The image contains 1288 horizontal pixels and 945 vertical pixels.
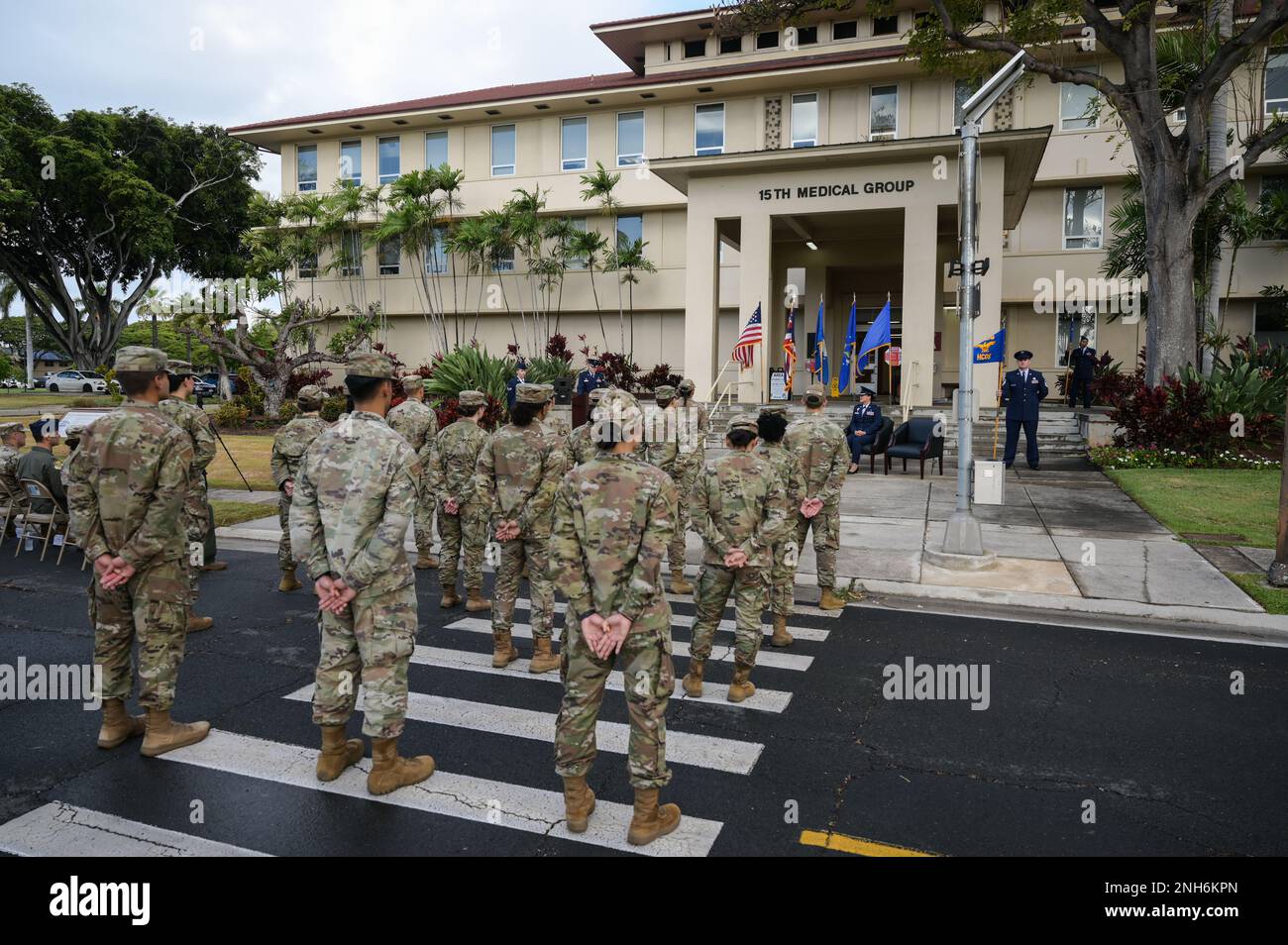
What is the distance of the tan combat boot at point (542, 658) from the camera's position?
261 inches

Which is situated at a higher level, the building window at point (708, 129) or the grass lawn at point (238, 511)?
the building window at point (708, 129)

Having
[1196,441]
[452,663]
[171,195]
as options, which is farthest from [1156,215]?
[171,195]

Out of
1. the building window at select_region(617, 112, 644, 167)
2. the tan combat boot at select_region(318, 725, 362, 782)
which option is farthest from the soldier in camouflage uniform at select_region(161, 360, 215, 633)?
the building window at select_region(617, 112, 644, 167)

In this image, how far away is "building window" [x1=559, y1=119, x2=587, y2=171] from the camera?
31.4 meters

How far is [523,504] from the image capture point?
6934 millimetres

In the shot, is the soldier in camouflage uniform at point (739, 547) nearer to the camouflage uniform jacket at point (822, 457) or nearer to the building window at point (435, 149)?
the camouflage uniform jacket at point (822, 457)

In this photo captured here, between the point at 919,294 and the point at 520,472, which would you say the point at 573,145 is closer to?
the point at 919,294

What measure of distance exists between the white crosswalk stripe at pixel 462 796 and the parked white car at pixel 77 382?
152ft

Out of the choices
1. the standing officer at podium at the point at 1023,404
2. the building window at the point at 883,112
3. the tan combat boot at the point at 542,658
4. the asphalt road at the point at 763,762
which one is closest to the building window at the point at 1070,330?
the building window at the point at 883,112

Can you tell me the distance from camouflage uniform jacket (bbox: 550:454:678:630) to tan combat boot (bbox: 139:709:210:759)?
2834 mm

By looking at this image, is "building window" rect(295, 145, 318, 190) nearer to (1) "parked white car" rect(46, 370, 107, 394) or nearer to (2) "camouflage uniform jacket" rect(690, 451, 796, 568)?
(1) "parked white car" rect(46, 370, 107, 394)

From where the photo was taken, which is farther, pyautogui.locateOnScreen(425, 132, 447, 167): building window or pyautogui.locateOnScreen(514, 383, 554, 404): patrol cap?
pyautogui.locateOnScreen(425, 132, 447, 167): building window

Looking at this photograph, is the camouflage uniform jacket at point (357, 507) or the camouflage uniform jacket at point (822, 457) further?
the camouflage uniform jacket at point (822, 457)

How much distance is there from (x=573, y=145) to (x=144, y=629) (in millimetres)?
29494
